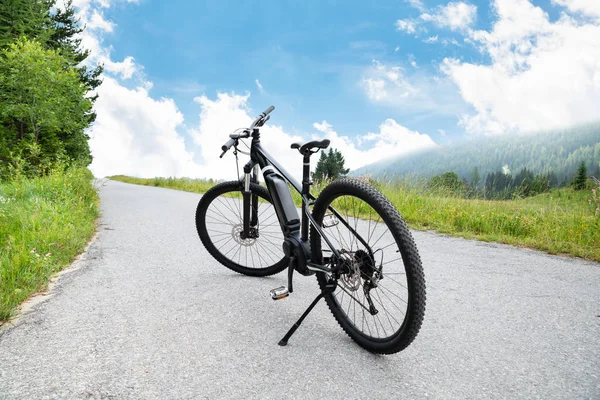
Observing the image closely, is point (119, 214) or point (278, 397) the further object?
point (119, 214)

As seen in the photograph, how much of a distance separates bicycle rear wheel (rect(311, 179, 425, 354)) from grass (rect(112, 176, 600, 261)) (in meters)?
3.64

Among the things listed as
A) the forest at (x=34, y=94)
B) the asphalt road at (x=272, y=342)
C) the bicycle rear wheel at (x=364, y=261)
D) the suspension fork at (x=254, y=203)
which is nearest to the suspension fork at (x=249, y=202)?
the suspension fork at (x=254, y=203)

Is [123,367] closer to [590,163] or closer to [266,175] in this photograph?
[266,175]

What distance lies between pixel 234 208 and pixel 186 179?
17489 millimetres

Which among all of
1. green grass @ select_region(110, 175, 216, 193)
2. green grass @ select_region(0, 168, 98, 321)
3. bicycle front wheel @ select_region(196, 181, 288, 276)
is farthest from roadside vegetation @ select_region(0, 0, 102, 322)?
green grass @ select_region(110, 175, 216, 193)

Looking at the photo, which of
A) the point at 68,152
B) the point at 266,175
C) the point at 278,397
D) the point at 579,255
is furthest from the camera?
the point at 68,152

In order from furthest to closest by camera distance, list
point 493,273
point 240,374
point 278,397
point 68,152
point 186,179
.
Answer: point 68,152
point 186,179
point 493,273
point 240,374
point 278,397

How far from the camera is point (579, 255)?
5031 millimetres

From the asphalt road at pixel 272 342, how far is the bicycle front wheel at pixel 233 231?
6.0 inches

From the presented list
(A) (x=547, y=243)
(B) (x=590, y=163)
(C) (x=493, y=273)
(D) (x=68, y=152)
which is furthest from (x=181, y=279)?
(B) (x=590, y=163)

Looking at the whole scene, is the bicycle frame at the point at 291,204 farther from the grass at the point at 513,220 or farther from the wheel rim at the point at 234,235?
the grass at the point at 513,220

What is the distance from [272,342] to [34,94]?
27424mm

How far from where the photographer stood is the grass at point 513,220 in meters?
5.48

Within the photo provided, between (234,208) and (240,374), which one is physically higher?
(234,208)
